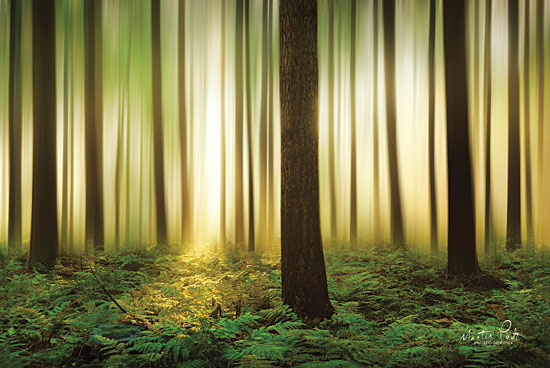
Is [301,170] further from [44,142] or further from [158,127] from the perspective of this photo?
[158,127]

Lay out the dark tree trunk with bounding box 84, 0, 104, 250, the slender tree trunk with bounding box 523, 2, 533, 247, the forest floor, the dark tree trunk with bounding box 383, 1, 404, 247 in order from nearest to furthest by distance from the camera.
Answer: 1. the forest floor
2. the dark tree trunk with bounding box 383, 1, 404, 247
3. the dark tree trunk with bounding box 84, 0, 104, 250
4. the slender tree trunk with bounding box 523, 2, 533, 247

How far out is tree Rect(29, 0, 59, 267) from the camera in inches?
346

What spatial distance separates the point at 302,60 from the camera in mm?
4793

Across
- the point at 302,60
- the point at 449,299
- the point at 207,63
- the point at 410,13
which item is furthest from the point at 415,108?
the point at 302,60

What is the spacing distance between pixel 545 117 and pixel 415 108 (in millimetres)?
5220

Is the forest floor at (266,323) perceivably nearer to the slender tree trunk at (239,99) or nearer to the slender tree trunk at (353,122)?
the slender tree trunk at (353,122)

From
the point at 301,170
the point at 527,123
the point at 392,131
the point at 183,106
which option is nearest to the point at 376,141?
the point at 392,131

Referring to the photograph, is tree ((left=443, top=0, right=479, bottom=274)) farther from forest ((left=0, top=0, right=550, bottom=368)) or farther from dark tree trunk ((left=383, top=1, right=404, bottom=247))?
dark tree trunk ((left=383, top=1, right=404, bottom=247))

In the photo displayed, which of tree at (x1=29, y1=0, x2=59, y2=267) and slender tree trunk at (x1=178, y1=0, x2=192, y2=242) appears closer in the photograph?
tree at (x1=29, y1=0, x2=59, y2=267)

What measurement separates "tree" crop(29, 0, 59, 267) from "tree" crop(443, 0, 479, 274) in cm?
968

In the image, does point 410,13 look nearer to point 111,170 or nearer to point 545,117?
point 545,117
